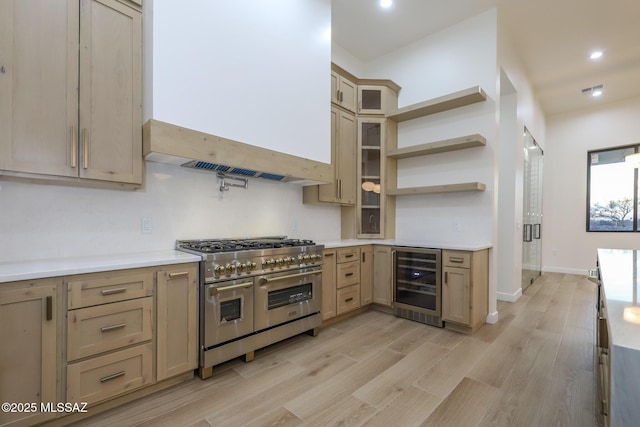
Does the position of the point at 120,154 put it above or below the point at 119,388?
above

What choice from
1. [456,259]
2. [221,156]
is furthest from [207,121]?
[456,259]

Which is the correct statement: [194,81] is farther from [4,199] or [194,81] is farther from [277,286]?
[277,286]

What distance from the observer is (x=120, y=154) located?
2010 millimetres

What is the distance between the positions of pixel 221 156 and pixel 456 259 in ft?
8.15

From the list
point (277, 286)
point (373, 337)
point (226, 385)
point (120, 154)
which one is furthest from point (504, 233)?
point (120, 154)

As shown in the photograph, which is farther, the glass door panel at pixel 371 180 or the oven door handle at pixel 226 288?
the glass door panel at pixel 371 180

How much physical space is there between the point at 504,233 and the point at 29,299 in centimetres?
485

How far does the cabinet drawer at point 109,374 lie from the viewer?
5.35 feet

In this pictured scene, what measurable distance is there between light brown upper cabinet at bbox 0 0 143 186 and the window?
25.5 feet

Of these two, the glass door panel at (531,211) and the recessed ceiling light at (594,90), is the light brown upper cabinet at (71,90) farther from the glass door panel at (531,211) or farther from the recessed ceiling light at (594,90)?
the recessed ceiling light at (594,90)

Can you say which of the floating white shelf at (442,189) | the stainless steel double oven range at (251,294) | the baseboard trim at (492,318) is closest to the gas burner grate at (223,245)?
the stainless steel double oven range at (251,294)

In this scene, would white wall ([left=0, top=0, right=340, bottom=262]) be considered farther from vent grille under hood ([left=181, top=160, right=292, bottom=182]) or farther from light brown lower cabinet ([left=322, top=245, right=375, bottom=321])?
light brown lower cabinet ([left=322, top=245, right=375, bottom=321])

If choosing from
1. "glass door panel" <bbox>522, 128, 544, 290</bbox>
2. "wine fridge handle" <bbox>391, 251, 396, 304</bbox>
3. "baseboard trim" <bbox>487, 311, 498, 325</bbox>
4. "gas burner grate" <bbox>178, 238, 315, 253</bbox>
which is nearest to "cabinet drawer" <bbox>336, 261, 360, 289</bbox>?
"wine fridge handle" <bbox>391, 251, 396, 304</bbox>

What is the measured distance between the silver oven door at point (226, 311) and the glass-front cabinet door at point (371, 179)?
2.01 meters
